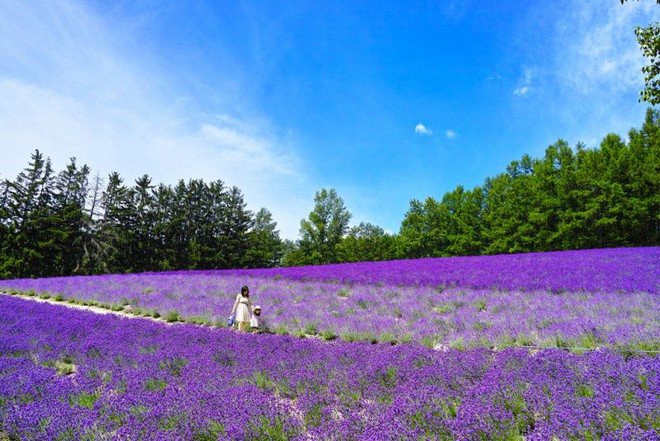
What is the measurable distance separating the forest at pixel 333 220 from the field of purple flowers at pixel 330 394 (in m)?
30.0

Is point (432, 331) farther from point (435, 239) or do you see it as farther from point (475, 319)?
point (435, 239)

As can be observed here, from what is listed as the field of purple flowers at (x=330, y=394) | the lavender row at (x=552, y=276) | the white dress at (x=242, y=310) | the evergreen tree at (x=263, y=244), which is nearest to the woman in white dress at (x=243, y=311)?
the white dress at (x=242, y=310)

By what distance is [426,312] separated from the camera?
7973mm

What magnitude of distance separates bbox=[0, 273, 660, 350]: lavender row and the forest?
25.2 meters

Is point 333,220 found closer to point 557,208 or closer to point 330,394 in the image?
point 557,208

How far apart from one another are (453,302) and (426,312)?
951 mm

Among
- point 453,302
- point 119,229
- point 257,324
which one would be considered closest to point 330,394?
point 257,324

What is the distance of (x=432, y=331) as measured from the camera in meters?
6.10

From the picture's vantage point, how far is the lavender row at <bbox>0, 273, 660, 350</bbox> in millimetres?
4961

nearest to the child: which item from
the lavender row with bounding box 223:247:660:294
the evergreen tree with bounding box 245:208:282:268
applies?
the lavender row with bounding box 223:247:660:294

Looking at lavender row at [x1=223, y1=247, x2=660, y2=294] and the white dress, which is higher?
lavender row at [x1=223, y1=247, x2=660, y2=294]

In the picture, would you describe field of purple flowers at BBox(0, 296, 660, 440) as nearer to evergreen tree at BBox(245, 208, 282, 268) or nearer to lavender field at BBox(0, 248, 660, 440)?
lavender field at BBox(0, 248, 660, 440)

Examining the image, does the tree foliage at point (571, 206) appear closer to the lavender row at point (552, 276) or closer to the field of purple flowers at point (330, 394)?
the lavender row at point (552, 276)

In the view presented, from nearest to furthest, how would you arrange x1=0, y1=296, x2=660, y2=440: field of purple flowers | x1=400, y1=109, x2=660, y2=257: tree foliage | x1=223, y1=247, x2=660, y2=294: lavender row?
x1=0, y1=296, x2=660, y2=440: field of purple flowers < x1=223, y1=247, x2=660, y2=294: lavender row < x1=400, y1=109, x2=660, y2=257: tree foliage
